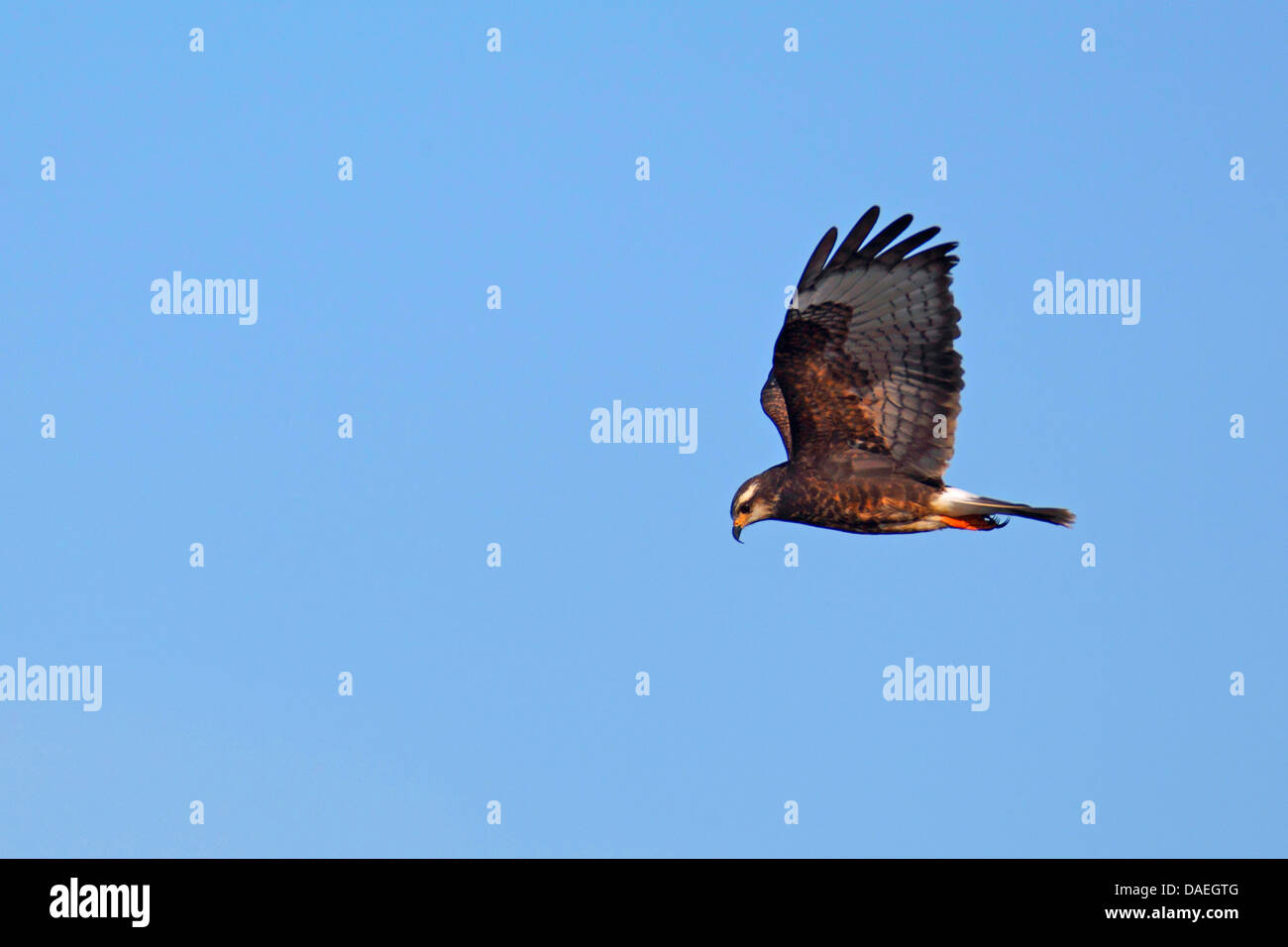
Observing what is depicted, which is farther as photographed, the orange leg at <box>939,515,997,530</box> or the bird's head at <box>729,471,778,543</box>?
the bird's head at <box>729,471,778,543</box>

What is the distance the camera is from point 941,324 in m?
14.2

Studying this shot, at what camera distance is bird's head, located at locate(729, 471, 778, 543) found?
14602mm

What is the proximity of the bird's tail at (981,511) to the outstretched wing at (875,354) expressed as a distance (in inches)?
9.3

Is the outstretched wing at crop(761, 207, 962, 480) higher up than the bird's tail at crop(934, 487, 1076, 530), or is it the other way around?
the outstretched wing at crop(761, 207, 962, 480)

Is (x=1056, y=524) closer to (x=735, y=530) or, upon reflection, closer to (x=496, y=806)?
(x=735, y=530)

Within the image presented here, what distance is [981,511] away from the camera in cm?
1417

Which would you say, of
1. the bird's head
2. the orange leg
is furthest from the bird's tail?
the bird's head

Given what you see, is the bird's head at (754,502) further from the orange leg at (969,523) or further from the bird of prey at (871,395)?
the orange leg at (969,523)

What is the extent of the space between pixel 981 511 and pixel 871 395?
121cm

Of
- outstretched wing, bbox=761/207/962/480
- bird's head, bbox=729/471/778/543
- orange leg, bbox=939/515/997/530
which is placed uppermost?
outstretched wing, bbox=761/207/962/480

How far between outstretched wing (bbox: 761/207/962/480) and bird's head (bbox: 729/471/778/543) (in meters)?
0.37

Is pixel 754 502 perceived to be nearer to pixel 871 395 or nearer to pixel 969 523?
pixel 871 395

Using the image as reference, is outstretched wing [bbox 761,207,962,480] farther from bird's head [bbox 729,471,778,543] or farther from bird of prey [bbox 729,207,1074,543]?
bird's head [bbox 729,471,778,543]
